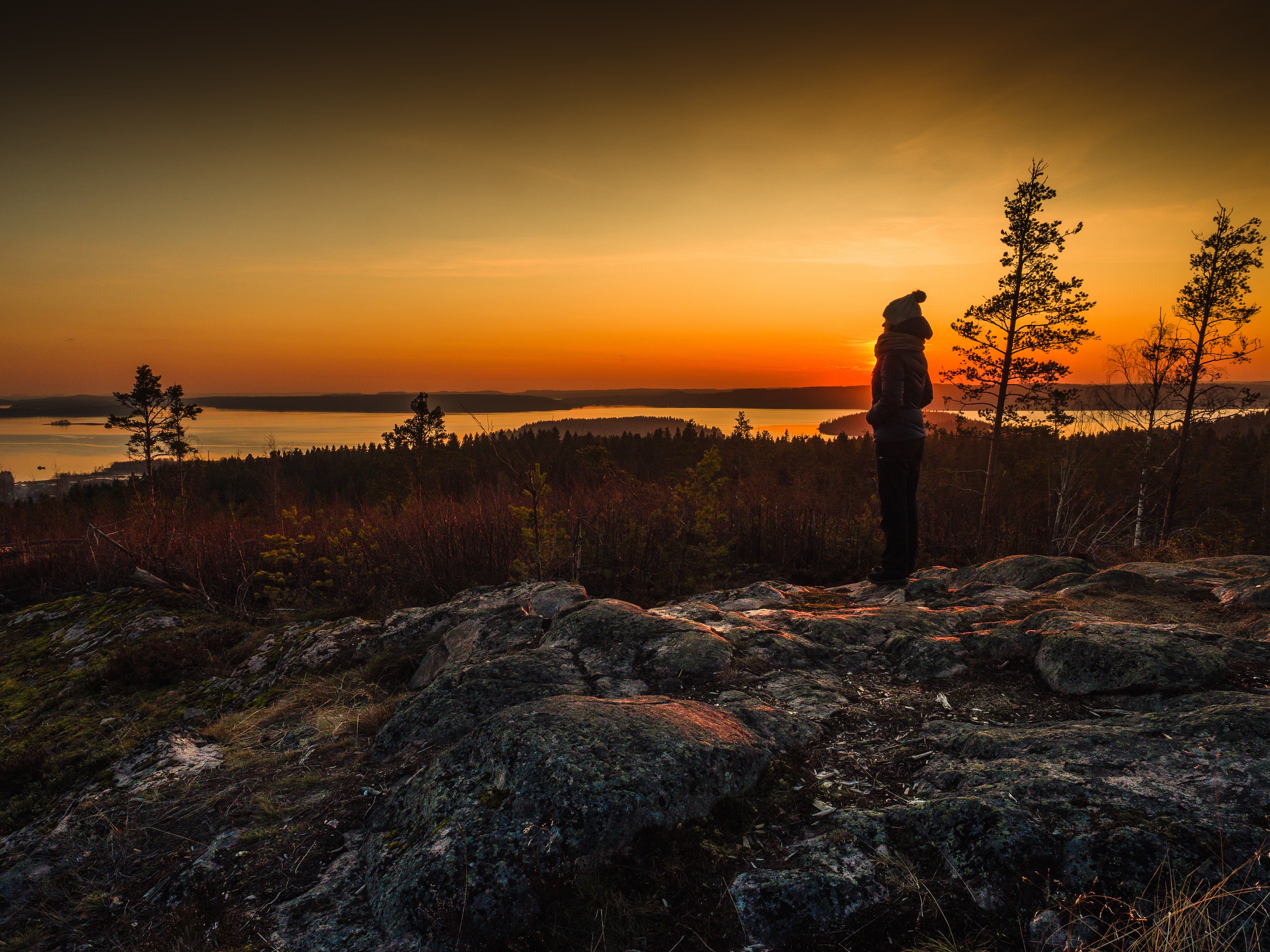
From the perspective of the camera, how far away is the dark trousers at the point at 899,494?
17.9 feet

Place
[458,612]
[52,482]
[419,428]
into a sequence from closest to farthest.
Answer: [458,612] < [52,482] < [419,428]

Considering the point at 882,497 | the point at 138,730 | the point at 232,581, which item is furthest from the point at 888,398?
the point at 232,581

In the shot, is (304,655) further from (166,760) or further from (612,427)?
(612,427)

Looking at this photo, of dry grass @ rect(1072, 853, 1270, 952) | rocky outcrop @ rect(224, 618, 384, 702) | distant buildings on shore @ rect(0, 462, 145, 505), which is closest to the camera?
dry grass @ rect(1072, 853, 1270, 952)

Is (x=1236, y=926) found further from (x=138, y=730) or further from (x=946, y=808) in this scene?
(x=138, y=730)

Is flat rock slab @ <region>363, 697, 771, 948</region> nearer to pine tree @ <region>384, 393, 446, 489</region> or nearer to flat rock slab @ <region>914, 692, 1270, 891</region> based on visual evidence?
flat rock slab @ <region>914, 692, 1270, 891</region>

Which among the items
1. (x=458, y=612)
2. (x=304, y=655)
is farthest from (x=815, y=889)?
(x=304, y=655)

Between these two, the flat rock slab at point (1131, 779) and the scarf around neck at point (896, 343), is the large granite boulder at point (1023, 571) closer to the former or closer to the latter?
the scarf around neck at point (896, 343)

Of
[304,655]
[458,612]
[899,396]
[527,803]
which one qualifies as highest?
[899,396]

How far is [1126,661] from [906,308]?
356cm

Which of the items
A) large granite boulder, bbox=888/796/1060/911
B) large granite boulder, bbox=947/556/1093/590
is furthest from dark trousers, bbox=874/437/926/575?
large granite boulder, bbox=888/796/1060/911

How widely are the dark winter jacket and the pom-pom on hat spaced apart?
1.05ft

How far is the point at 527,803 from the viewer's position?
1.86 m

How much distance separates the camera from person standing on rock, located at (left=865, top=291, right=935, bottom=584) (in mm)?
5352
